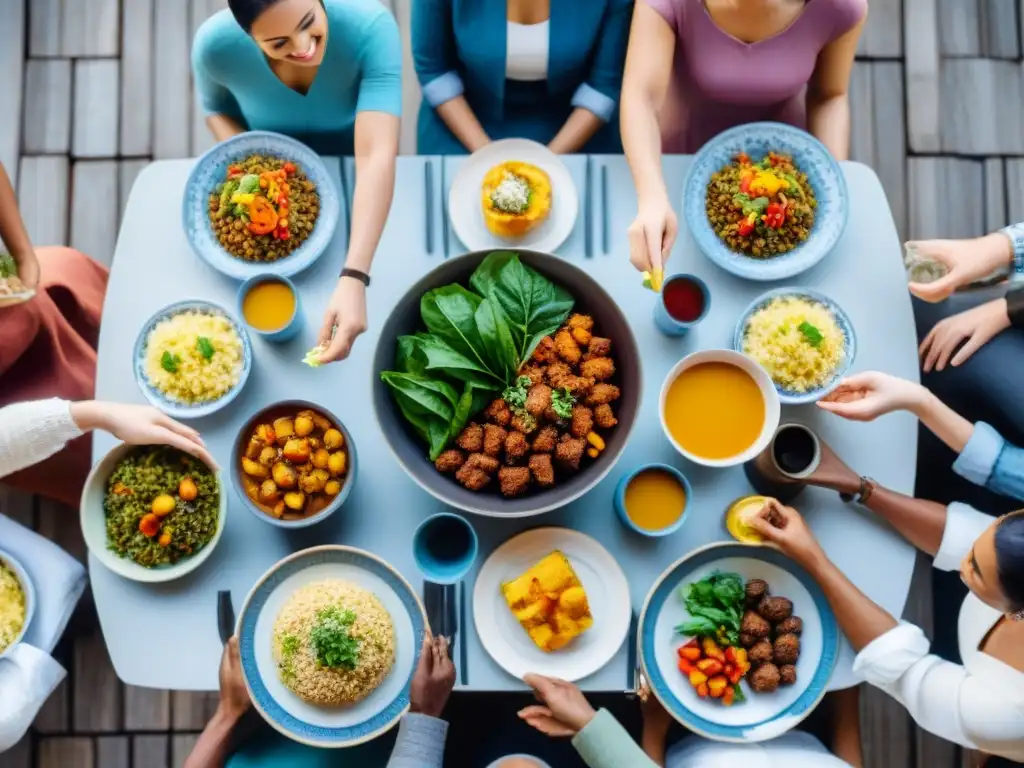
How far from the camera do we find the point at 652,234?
1525 millimetres

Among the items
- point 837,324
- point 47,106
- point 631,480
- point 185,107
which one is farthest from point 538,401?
point 47,106

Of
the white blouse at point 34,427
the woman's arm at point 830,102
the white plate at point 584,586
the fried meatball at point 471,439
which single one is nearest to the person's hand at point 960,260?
the woman's arm at point 830,102

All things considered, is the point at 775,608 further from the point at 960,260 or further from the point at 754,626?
the point at 960,260

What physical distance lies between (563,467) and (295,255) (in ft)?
2.36

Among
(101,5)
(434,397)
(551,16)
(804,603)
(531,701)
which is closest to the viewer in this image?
(434,397)

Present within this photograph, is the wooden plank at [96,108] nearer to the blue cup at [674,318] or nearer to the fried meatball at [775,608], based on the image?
the blue cup at [674,318]

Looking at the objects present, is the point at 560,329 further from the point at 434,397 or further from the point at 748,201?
the point at 748,201

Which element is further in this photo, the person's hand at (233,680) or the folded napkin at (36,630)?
the folded napkin at (36,630)

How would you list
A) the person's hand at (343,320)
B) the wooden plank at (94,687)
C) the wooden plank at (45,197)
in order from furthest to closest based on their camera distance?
the wooden plank at (45,197) → the wooden plank at (94,687) → the person's hand at (343,320)

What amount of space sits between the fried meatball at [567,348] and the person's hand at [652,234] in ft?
0.95

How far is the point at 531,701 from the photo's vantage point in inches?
80.8

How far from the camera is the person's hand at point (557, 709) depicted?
1.47 metres

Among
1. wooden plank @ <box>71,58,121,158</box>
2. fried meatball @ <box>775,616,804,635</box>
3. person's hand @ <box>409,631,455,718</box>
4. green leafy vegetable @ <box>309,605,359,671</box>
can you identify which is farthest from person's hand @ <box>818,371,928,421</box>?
wooden plank @ <box>71,58,121,158</box>

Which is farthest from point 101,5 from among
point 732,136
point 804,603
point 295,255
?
point 804,603
